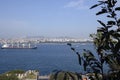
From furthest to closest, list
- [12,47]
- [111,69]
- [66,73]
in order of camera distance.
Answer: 1. [12,47]
2. [111,69]
3. [66,73]

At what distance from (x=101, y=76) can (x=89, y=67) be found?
4.0 inches

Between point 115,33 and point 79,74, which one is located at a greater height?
point 115,33

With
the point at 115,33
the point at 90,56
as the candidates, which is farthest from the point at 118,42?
the point at 90,56

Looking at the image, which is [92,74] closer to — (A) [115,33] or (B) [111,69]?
(B) [111,69]

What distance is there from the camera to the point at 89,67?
2.11 meters

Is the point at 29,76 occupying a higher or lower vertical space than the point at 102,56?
lower

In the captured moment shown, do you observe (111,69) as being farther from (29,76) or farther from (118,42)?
(29,76)

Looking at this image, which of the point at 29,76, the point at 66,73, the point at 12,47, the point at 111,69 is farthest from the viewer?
the point at 12,47

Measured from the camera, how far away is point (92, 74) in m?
2.11

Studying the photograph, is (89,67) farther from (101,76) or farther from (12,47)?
(12,47)

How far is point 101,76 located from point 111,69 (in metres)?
0.08

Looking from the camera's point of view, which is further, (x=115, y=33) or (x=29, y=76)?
(x=29, y=76)

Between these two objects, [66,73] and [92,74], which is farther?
[92,74]

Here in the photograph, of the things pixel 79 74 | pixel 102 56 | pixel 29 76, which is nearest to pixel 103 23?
pixel 102 56
